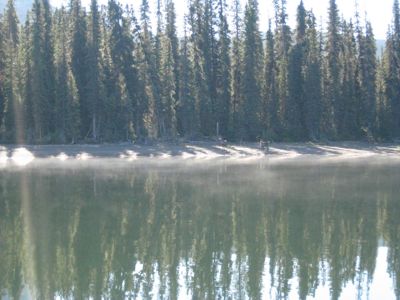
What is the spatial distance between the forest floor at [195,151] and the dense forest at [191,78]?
109 inches

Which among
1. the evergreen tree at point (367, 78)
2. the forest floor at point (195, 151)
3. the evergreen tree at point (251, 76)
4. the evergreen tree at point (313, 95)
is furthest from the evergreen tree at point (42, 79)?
the evergreen tree at point (367, 78)

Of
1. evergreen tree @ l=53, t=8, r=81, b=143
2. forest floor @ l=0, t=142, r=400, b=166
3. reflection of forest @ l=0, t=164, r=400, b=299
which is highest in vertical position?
evergreen tree @ l=53, t=8, r=81, b=143

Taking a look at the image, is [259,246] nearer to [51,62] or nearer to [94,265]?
[94,265]

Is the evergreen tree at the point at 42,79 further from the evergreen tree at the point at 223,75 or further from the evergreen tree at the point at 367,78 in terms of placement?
the evergreen tree at the point at 367,78

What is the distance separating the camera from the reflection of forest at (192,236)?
44.9 ft

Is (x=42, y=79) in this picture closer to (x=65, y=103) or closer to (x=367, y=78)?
(x=65, y=103)

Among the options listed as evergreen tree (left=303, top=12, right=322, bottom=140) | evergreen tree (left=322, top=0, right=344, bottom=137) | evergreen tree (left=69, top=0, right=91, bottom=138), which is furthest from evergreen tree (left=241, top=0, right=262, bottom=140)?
evergreen tree (left=69, top=0, right=91, bottom=138)

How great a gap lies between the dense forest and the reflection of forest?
25501 mm

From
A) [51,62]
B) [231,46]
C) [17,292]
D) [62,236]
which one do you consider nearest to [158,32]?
[231,46]

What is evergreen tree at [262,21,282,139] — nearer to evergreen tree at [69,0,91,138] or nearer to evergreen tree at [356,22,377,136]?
evergreen tree at [356,22,377,136]

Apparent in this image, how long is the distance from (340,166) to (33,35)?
1280 inches

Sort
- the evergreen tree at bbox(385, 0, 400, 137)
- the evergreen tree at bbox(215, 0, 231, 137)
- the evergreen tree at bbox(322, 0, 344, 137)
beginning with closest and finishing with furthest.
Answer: the evergreen tree at bbox(215, 0, 231, 137) → the evergreen tree at bbox(322, 0, 344, 137) → the evergreen tree at bbox(385, 0, 400, 137)

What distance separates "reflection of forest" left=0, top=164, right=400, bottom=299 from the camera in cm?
1367

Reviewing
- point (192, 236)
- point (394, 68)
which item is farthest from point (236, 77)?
point (192, 236)
